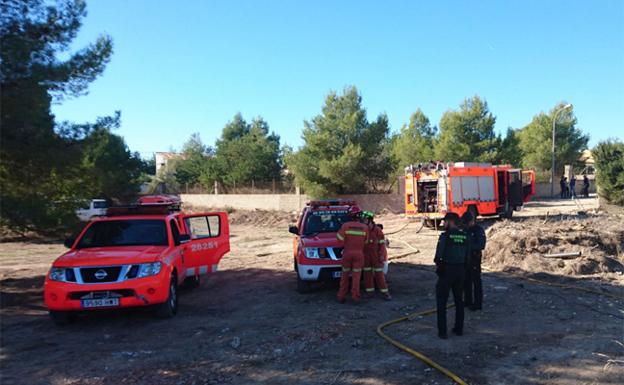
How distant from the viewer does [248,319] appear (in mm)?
7512

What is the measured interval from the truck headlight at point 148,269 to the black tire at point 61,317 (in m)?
1.29

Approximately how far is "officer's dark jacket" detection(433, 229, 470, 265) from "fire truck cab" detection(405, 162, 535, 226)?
1364cm

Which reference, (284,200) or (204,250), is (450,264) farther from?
(284,200)

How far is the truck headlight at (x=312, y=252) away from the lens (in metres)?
8.77

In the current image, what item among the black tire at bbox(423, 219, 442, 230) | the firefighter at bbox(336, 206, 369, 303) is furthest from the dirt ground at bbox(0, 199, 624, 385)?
the black tire at bbox(423, 219, 442, 230)

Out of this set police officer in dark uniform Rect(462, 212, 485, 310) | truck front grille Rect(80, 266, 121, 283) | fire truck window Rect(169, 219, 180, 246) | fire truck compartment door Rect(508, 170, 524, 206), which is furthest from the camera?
fire truck compartment door Rect(508, 170, 524, 206)

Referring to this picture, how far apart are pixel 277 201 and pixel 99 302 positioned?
93.5 feet

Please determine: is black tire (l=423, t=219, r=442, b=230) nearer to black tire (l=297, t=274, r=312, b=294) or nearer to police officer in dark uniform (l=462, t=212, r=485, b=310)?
black tire (l=297, t=274, r=312, b=294)

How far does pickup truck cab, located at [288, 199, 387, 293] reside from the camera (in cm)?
871

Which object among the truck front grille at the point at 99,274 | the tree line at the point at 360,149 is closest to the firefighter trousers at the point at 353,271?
the truck front grille at the point at 99,274

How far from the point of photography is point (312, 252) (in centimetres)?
878

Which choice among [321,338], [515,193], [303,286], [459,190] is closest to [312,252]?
[303,286]

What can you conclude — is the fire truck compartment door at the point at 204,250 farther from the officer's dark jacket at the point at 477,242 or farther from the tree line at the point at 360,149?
the tree line at the point at 360,149

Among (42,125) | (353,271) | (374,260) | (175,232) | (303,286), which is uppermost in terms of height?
(42,125)
